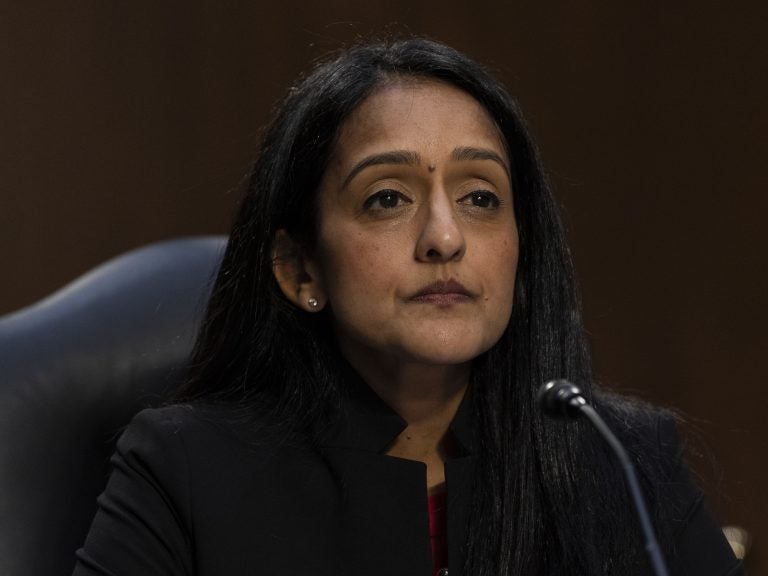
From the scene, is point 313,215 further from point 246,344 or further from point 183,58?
point 183,58

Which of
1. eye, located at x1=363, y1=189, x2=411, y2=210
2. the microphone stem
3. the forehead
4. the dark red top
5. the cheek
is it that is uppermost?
the forehead

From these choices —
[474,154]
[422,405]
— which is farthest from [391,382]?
[474,154]

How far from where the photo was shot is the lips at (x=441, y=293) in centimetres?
147

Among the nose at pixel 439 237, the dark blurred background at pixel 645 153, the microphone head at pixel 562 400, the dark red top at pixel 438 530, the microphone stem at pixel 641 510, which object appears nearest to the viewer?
the microphone stem at pixel 641 510

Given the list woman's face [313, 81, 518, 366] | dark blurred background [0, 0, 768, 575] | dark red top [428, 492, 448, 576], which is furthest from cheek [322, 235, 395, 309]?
dark blurred background [0, 0, 768, 575]

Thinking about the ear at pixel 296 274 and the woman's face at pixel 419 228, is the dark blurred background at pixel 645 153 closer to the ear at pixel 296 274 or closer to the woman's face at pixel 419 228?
the ear at pixel 296 274

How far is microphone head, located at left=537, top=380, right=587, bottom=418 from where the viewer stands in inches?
42.6

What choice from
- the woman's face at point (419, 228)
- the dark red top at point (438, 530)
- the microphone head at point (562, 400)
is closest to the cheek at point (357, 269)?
the woman's face at point (419, 228)

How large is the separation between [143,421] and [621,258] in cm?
135

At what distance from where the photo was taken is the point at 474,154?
1.54 metres

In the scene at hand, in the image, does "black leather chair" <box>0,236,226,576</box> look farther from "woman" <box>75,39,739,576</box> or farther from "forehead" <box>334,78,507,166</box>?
"forehead" <box>334,78,507,166</box>

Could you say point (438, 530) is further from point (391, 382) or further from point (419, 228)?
point (419, 228)

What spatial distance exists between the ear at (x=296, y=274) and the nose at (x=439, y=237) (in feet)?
0.60

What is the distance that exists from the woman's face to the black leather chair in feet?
0.83
